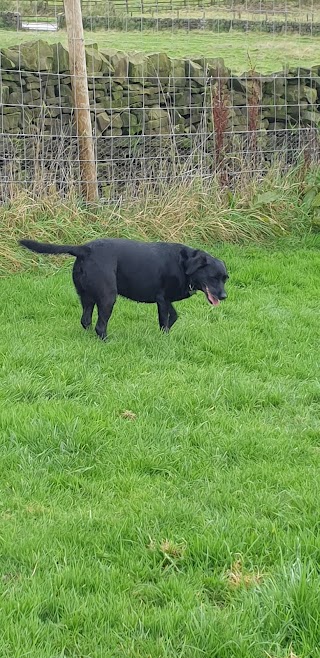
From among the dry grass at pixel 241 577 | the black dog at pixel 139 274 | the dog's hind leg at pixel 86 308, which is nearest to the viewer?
the dry grass at pixel 241 577

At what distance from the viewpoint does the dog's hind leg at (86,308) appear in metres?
6.34

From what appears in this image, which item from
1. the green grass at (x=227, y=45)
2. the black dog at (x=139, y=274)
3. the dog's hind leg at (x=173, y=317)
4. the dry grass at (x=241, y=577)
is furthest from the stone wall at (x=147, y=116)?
the dry grass at (x=241, y=577)

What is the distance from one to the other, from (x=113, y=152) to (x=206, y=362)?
19.0ft

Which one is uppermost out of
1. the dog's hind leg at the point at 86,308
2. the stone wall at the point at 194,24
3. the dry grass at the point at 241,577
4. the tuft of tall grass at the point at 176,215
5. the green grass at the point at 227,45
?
the stone wall at the point at 194,24

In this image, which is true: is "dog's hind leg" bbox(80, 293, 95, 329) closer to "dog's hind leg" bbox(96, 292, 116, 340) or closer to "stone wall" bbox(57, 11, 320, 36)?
"dog's hind leg" bbox(96, 292, 116, 340)

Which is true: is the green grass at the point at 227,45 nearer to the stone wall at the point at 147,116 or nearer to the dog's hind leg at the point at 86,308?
→ the stone wall at the point at 147,116

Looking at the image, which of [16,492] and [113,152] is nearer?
[16,492]

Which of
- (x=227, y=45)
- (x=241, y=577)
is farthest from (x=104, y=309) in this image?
(x=227, y=45)

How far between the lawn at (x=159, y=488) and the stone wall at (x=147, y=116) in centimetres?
389

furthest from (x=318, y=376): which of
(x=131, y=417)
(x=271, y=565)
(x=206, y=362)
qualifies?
(x=271, y=565)

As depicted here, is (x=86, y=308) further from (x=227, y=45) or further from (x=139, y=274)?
(x=227, y=45)

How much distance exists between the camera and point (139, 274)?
6.29 m

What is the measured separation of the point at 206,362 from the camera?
234 inches

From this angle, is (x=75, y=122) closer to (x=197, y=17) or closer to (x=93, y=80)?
(x=93, y=80)
